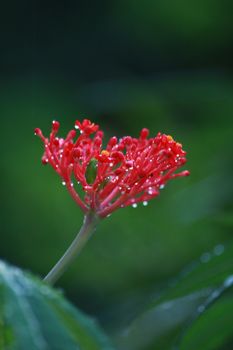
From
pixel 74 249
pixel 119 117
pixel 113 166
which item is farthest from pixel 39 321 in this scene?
pixel 119 117

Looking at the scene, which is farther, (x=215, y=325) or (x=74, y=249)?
(x=215, y=325)

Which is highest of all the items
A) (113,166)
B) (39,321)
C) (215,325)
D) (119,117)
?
(119,117)

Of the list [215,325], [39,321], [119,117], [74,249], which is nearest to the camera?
[39,321]

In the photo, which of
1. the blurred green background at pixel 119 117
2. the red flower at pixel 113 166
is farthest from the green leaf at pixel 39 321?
the blurred green background at pixel 119 117

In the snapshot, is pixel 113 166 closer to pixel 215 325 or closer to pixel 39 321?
pixel 215 325

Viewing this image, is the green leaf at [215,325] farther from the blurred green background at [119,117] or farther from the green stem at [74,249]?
the blurred green background at [119,117]

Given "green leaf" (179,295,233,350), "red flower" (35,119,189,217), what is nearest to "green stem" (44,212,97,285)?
"red flower" (35,119,189,217)

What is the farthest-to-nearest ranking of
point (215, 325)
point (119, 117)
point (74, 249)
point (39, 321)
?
point (119, 117) < point (215, 325) < point (74, 249) < point (39, 321)
